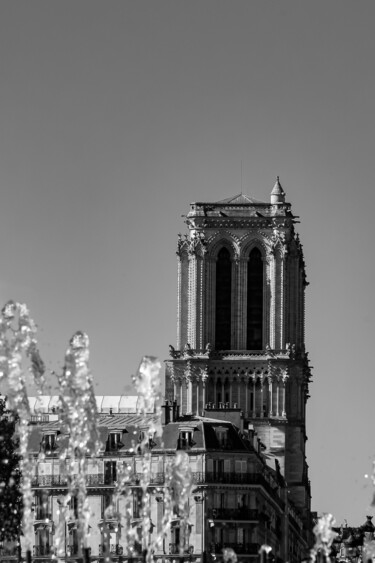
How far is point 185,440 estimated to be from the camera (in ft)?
587

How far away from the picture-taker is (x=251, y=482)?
587 ft

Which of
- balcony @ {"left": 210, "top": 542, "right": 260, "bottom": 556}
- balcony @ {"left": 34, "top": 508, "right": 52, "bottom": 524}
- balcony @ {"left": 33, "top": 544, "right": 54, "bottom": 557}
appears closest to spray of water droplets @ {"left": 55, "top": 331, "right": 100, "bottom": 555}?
balcony @ {"left": 210, "top": 542, "right": 260, "bottom": 556}

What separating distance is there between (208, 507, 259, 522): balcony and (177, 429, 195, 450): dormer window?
4.51m

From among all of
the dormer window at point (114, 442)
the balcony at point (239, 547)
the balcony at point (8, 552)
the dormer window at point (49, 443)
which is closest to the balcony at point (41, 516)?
the balcony at point (8, 552)

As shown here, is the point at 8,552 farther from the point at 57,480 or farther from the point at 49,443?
the point at 49,443

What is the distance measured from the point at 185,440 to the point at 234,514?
5737mm

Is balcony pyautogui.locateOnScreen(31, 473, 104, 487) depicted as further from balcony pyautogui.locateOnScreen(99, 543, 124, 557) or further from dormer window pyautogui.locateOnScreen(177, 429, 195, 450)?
dormer window pyautogui.locateOnScreen(177, 429, 195, 450)

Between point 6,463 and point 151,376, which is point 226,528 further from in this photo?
point 151,376

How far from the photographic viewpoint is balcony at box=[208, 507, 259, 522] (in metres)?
175

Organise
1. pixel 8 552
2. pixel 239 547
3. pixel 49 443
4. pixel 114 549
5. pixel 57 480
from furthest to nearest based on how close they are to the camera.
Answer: pixel 49 443
pixel 57 480
pixel 239 547
pixel 114 549
pixel 8 552

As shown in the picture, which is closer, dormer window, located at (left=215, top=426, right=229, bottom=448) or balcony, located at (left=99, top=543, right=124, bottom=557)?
balcony, located at (left=99, top=543, right=124, bottom=557)

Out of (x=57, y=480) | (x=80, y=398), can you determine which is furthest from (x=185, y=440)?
(x=80, y=398)

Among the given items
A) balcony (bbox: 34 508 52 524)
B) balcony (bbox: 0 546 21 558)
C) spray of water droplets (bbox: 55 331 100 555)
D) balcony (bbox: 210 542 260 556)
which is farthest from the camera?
balcony (bbox: 34 508 52 524)

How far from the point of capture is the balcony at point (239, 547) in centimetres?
17288
